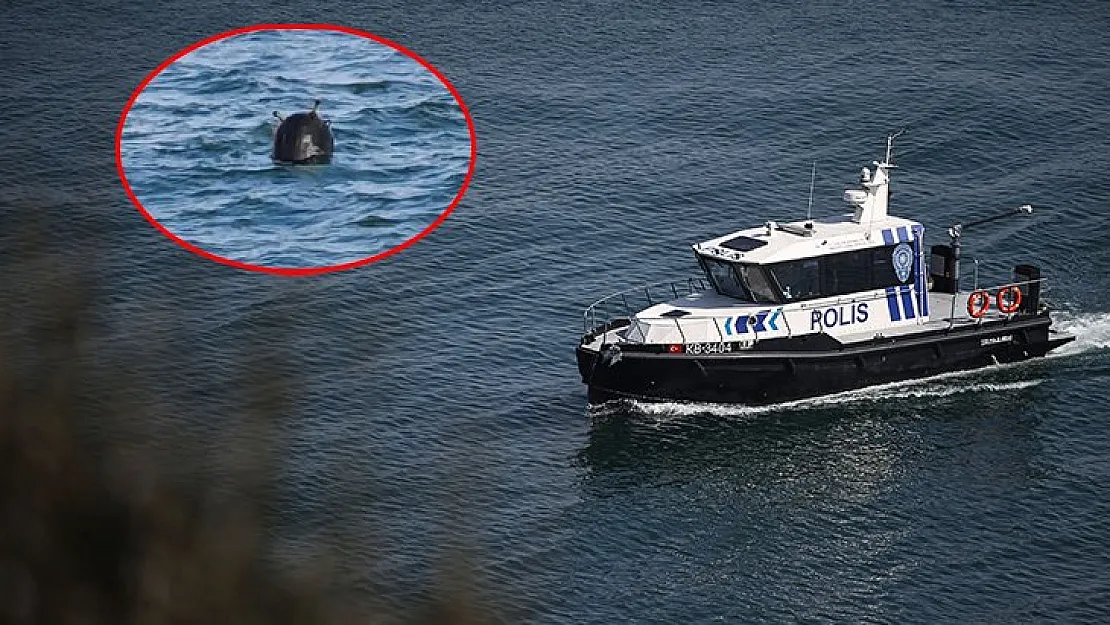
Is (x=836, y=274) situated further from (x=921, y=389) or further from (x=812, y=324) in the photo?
(x=921, y=389)

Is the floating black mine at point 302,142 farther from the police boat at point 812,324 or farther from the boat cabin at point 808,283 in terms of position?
the boat cabin at point 808,283

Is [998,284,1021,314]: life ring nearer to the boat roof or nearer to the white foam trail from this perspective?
the white foam trail

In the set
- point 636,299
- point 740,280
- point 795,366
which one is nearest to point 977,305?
point 795,366

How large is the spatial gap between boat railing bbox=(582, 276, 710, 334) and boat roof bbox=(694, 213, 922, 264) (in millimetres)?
4875

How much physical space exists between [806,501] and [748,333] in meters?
6.74

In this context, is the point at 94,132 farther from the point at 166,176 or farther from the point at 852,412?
the point at 852,412

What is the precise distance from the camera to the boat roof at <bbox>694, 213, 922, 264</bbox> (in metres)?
48.9

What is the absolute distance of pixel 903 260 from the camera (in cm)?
5091

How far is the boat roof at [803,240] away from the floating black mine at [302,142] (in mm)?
11953

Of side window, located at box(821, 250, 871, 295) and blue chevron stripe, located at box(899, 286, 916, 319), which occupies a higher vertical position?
side window, located at box(821, 250, 871, 295)

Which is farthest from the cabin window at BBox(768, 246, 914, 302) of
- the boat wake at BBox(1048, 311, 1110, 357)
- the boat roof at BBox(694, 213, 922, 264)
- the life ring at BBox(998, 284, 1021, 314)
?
the boat wake at BBox(1048, 311, 1110, 357)

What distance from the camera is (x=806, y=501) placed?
43688 mm

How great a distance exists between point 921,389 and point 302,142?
20.3 m

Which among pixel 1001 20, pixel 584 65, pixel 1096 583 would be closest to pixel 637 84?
pixel 584 65
